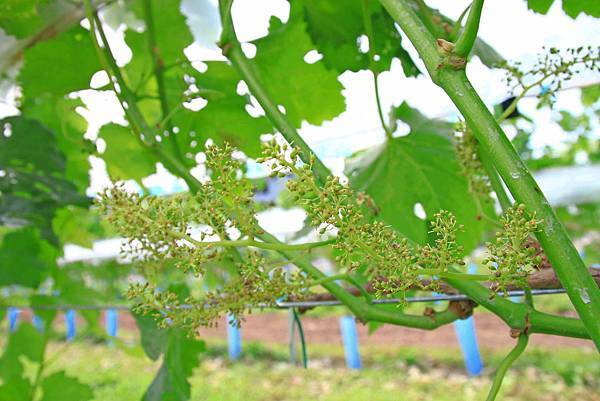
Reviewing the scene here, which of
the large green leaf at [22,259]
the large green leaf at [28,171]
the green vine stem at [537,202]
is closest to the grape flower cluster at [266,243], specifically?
the green vine stem at [537,202]

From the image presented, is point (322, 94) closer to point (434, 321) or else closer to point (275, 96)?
point (275, 96)

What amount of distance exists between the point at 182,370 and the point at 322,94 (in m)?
0.56

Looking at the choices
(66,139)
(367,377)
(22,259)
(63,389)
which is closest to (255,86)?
(66,139)

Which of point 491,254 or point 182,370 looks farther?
point 182,370

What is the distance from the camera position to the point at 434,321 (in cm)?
64

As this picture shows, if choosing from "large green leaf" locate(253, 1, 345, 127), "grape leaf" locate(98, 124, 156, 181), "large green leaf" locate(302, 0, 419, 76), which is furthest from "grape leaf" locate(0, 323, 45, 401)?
"large green leaf" locate(302, 0, 419, 76)

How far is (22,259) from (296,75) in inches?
36.8

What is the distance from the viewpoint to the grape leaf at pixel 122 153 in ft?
4.21

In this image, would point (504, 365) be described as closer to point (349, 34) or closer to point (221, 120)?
point (349, 34)

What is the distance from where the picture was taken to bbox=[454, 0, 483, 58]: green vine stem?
0.43 meters

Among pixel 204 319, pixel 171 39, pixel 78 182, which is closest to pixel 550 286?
pixel 204 319

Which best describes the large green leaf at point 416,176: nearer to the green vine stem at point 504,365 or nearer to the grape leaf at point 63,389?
the green vine stem at point 504,365

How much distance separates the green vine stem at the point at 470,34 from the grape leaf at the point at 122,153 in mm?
938

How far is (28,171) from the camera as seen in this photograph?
118 centimetres
